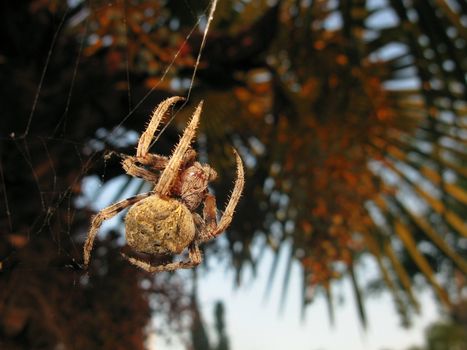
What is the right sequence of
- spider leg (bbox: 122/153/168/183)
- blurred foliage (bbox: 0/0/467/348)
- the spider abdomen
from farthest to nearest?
blurred foliage (bbox: 0/0/467/348) → spider leg (bbox: 122/153/168/183) → the spider abdomen

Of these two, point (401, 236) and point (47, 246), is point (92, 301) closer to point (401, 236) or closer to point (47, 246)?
point (47, 246)

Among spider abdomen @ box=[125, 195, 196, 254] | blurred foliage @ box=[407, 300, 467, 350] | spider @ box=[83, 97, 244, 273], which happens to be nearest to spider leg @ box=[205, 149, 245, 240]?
spider @ box=[83, 97, 244, 273]

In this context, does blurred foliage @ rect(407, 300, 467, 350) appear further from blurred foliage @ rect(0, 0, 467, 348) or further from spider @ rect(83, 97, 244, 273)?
spider @ rect(83, 97, 244, 273)

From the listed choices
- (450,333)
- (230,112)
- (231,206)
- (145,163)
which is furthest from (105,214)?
(450,333)

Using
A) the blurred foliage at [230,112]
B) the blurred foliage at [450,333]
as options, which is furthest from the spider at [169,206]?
the blurred foliage at [450,333]

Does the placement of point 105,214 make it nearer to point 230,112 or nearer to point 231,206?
point 231,206

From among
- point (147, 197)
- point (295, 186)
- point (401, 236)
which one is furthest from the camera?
point (401, 236)

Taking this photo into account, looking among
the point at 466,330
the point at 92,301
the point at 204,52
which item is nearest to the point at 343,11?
the point at 204,52
